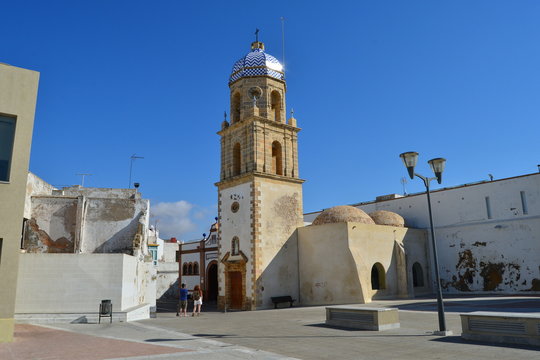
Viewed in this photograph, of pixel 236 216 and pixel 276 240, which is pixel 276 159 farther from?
pixel 276 240

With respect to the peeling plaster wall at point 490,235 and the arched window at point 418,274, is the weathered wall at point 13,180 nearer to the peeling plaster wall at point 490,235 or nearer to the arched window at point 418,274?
the arched window at point 418,274

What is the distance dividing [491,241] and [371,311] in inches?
802

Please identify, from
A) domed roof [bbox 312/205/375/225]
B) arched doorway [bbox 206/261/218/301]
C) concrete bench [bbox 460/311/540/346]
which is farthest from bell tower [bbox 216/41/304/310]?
concrete bench [bbox 460/311/540/346]

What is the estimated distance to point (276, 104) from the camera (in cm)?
2742

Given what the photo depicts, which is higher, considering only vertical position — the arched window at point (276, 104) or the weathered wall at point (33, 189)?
the arched window at point (276, 104)

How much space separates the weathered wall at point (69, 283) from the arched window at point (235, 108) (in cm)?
1279

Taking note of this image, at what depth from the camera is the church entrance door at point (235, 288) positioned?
2448 centimetres

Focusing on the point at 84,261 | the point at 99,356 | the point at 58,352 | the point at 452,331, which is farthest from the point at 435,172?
the point at 84,261

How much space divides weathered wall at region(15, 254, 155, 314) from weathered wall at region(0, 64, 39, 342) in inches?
218

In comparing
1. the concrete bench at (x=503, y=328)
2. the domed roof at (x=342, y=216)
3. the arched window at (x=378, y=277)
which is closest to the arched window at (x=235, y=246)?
the domed roof at (x=342, y=216)

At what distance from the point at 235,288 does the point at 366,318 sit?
537 inches

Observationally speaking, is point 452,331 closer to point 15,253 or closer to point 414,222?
point 15,253

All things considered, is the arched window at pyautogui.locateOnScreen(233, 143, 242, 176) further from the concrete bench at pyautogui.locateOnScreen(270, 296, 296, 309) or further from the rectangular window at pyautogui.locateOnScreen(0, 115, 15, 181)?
the rectangular window at pyautogui.locateOnScreen(0, 115, 15, 181)

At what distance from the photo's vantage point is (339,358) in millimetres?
8312
